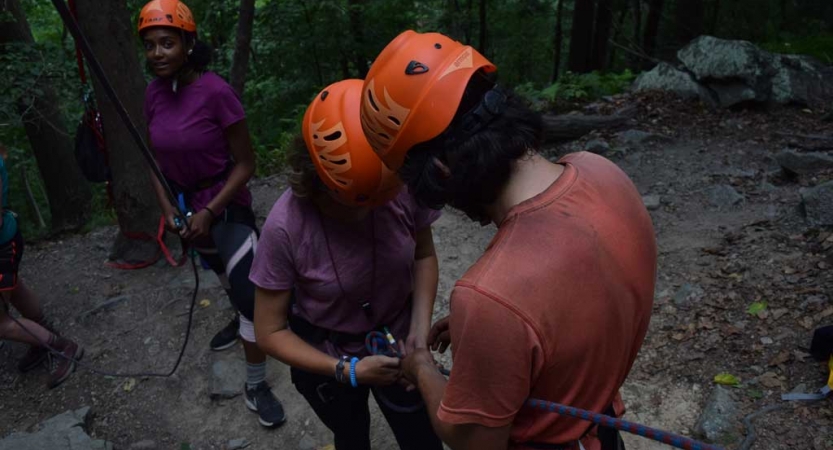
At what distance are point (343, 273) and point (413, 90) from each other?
972 mm

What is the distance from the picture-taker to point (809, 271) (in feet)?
13.2

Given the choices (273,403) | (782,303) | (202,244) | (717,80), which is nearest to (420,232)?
(202,244)

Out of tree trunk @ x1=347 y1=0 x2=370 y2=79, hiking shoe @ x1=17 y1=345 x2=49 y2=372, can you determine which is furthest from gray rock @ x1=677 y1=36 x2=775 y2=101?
hiking shoe @ x1=17 y1=345 x2=49 y2=372

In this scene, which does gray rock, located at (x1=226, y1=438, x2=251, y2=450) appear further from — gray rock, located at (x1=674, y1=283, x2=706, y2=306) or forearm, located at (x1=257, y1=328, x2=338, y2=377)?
gray rock, located at (x1=674, y1=283, x2=706, y2=306)

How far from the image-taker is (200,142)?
10.8ft

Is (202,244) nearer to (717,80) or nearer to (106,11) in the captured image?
(106,11)

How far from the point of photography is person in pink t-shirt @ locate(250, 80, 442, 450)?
74.2 inches

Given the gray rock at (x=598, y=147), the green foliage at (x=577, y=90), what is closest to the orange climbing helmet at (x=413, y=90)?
the gray rock at (x=598, y=147)

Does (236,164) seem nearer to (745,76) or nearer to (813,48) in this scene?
(745,76)

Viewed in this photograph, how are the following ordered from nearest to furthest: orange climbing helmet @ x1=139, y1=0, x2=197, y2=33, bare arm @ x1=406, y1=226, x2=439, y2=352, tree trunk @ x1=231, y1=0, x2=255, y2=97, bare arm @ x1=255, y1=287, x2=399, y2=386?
1. bare arm @ x1=255, y1=287, x2=399, y2=386
2. bare arm @ x1=406, y1=226, x2=439, y2=352
3. orange climbing helmet @ x1=139, y1=0, x2=197, y2=33
4. tree trunk @ x1=231, y1=0, x2=255, y2=97

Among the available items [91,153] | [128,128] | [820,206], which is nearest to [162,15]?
[128,128]

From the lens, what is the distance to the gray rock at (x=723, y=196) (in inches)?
219

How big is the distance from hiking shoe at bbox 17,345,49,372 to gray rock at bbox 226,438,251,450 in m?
1.89

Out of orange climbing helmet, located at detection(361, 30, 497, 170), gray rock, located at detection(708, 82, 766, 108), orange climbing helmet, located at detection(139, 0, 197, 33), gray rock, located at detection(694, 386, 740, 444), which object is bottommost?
gray rock, located at detection(694, 386, 740, 444)
